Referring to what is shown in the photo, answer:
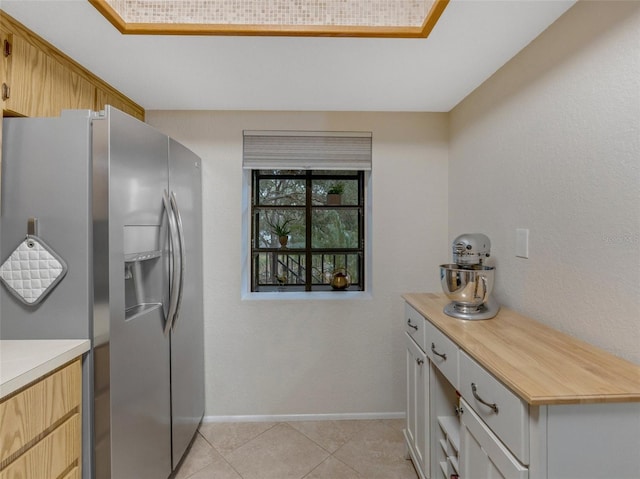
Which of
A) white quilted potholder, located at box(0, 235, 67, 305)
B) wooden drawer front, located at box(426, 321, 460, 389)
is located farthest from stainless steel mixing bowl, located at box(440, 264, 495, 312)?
white quilted potholder, located at box(0, 235, 67, 305)

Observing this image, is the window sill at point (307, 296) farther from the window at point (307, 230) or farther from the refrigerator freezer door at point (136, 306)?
the refrigerator freezer door at point (136, 306)

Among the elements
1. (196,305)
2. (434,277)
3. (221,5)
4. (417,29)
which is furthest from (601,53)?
(196,305)

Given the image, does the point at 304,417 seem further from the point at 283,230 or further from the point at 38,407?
the point at 38,407

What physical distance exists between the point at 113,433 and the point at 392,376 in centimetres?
173

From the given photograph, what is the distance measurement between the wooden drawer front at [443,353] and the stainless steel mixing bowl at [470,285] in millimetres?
177

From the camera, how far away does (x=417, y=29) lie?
52.0 inches

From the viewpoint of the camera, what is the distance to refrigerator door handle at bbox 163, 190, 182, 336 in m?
1.57

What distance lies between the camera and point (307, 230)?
2.60 m

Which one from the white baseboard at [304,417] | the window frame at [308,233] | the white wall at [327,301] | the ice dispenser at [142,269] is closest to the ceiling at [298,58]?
the white wall at [327,301]

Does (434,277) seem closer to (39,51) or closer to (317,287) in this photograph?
(317,287)

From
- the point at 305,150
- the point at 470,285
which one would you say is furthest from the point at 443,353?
the point at 305,150

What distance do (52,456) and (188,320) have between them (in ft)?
2.96

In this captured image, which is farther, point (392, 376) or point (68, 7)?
point (392, 376)

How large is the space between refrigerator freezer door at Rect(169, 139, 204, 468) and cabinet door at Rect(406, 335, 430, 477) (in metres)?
1.27
